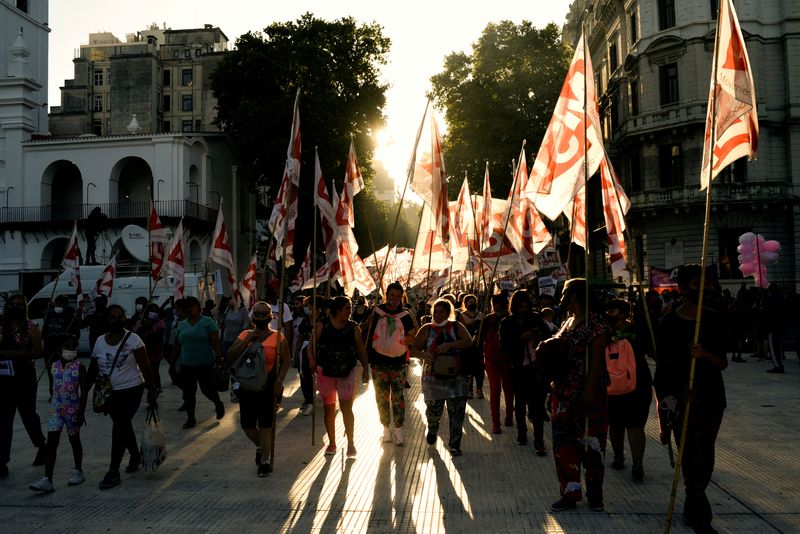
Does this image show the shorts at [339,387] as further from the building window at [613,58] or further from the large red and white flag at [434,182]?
the building window at [613,58]

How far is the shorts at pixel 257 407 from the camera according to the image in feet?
25.0

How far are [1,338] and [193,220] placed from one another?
30.0 m

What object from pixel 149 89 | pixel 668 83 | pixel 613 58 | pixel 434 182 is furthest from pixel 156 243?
pixel 149 89

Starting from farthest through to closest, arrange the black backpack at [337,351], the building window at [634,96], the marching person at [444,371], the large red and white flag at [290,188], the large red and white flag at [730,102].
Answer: the building window at [634,96] < the large red and white flag at [290,188] < the marching person at [444,371] < the black backpack at [337,351] < the large red and white flag at [730,102]

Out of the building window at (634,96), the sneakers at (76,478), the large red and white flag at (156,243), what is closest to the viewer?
the sneakers at (76,478)

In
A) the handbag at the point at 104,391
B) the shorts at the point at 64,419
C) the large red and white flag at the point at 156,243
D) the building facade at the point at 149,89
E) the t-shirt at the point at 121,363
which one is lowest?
the shorts at the point at 64,419

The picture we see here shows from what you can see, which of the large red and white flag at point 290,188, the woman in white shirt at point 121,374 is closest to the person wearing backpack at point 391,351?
the large red and white flag at point 290,188

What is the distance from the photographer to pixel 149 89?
66875 millimetres

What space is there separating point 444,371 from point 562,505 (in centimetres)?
253

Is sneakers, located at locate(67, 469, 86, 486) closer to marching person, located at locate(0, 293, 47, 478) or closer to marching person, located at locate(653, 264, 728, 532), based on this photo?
marching person, located at locate(0, 293, 47, 478)

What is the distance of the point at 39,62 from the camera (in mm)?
45531

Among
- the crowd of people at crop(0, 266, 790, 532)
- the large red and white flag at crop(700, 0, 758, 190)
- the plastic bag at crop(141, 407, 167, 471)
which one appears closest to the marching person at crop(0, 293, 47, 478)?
the crowd of people at crop(0, 266, 790, 532)

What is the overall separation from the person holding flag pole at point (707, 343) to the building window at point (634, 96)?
34.2 meters

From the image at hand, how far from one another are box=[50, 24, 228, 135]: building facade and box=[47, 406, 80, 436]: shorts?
60.9m
